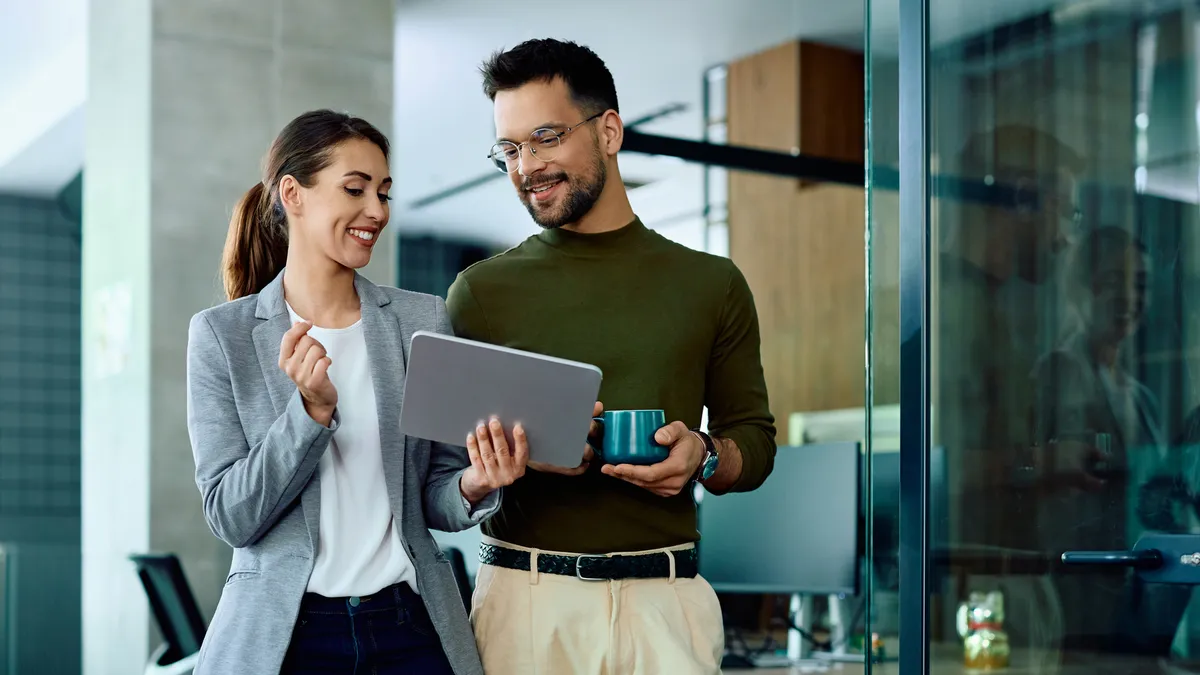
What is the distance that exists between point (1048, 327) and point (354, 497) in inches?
47.4

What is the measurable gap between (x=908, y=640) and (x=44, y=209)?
10440mm

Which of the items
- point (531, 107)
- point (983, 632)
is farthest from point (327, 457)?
point (983, 632)

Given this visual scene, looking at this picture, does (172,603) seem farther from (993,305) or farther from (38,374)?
(38,374)

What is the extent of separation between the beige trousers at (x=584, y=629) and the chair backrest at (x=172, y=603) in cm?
204

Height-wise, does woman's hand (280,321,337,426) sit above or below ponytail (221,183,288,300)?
below

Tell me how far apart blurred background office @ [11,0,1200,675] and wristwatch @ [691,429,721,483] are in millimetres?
506

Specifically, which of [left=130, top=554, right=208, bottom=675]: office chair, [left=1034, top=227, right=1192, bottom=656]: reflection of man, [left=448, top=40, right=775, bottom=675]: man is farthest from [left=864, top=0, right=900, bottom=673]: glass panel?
[left=130, top=554, right=208, bottom=675]: office chair

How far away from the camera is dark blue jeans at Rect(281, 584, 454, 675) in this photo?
151 centimetres

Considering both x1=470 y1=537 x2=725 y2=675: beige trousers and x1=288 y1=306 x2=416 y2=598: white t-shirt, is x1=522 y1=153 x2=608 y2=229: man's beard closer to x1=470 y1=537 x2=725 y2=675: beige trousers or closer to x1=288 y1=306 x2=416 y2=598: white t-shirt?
x1=288 y1=306 x2=416 y2=598: white t-shirt

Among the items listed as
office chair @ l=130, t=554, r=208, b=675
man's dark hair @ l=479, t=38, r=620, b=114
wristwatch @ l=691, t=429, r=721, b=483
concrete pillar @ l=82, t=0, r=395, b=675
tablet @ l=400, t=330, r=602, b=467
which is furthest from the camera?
concrete pillar @ l=82, t=0, r=395, b=675

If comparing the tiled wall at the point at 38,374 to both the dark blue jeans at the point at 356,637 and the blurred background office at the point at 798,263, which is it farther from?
the dark blue jeans at the point at 356,637

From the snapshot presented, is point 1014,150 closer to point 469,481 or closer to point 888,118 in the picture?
point 888,118

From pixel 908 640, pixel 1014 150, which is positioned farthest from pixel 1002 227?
pixel 908 640

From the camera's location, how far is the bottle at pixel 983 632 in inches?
84.7
